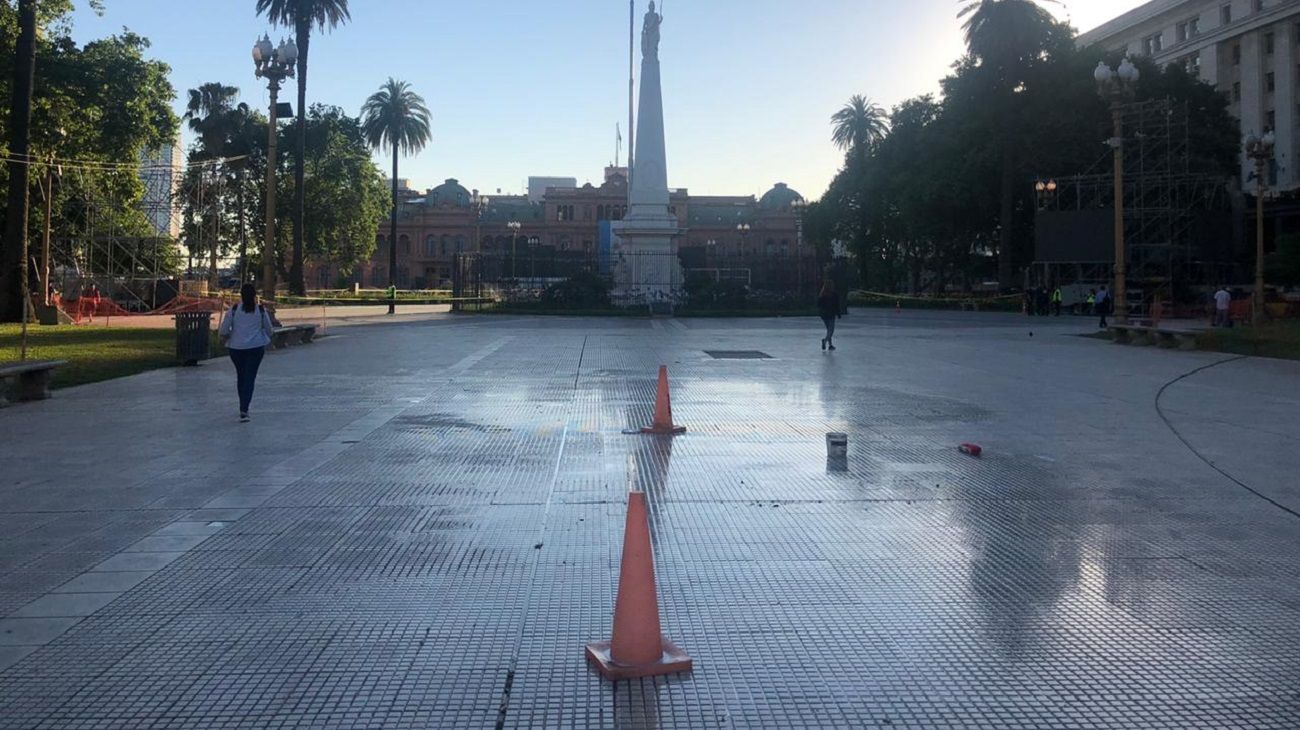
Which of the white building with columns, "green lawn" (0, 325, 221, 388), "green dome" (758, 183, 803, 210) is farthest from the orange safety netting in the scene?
"green dome" (758, 183, 803, 210)

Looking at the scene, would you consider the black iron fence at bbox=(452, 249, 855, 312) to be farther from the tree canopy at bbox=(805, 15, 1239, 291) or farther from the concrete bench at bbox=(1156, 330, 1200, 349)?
the concrete bench at bbox=(1156, 330, 1200, 349)

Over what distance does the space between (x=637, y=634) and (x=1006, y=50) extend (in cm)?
5808

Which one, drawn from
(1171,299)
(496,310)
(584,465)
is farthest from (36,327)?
(1171,299)

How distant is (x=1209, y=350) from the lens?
82.0ft

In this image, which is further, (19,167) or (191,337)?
(19,167)

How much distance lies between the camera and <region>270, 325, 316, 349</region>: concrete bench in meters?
24.4

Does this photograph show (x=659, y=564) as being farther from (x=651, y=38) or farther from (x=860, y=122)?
(x=860, y=122)

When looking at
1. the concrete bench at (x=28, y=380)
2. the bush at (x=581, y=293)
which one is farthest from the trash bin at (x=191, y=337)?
the bush at (x=581, y=293)

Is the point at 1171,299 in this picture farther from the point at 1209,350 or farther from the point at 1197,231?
the point at 1209,350

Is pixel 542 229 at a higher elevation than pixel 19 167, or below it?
higher

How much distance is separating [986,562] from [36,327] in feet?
96.7

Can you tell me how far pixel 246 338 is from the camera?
1272 cm

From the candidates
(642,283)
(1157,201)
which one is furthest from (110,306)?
(1157,201)

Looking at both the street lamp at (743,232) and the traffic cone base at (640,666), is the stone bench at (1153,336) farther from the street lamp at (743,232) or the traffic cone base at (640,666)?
the street lamp at (743,232)
